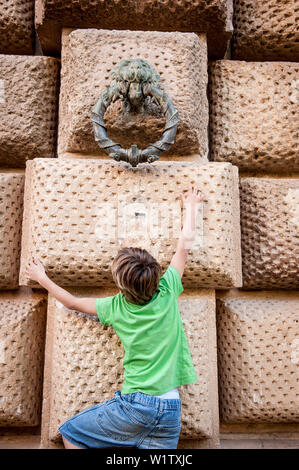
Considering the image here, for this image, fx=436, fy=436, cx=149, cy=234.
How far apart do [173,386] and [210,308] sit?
397 millimetres

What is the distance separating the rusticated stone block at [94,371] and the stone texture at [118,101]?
0.59 metres

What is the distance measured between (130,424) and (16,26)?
1571 mm

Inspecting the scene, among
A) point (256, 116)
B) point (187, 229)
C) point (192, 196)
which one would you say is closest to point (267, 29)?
point (256, 116)

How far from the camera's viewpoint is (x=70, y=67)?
66.4 inches

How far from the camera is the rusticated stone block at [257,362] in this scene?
160 cm

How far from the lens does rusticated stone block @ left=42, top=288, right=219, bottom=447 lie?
1488 millimetres

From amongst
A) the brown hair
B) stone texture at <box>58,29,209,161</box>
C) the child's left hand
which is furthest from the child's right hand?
the child's left hand

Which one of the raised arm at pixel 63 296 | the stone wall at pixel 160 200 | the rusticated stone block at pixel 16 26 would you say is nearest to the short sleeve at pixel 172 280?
the stone wall at pixel 160 200

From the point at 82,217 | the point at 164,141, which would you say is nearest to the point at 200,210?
the point at 164,141

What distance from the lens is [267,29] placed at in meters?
1.82

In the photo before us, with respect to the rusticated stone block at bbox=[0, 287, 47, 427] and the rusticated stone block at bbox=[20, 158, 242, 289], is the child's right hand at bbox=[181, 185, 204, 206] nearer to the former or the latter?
the rusticated stone block at bbox=[20, 158, 242, 289]

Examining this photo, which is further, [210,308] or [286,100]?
[286,100]
